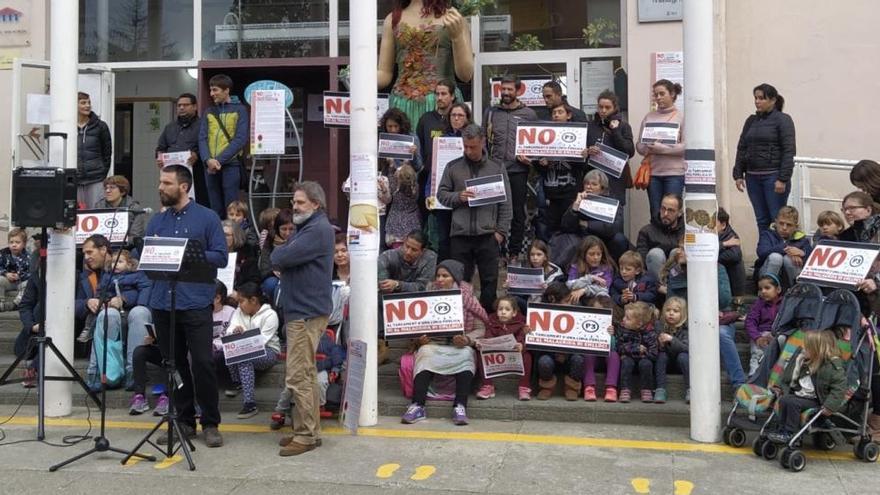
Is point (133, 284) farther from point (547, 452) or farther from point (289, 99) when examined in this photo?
point (547, 452)

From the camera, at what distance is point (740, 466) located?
5.73m

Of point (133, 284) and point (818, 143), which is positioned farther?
point (818, 143)

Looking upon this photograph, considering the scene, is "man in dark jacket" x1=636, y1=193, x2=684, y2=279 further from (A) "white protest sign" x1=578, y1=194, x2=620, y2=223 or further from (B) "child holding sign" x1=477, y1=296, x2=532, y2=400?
(B) "child holding sign" x1=477, y1=296, x2=532, y2=400

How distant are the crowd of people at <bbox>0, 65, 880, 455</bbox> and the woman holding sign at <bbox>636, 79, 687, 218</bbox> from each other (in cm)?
2

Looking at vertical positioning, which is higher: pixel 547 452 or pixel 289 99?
pixel 289 99

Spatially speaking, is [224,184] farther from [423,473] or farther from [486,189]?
[423,473]

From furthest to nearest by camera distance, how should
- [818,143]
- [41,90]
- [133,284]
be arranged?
[41,90]
[818,143]
[133,284]

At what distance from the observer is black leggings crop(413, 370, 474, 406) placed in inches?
272

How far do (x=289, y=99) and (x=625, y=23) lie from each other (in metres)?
4.28

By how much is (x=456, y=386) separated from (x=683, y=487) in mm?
2186

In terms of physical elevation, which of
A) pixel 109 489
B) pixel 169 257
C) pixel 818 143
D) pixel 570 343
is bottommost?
pixel 109 489

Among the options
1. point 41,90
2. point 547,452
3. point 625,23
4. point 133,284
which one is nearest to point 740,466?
point 547,452

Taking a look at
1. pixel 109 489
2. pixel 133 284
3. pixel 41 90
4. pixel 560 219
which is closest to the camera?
pixel 109 489

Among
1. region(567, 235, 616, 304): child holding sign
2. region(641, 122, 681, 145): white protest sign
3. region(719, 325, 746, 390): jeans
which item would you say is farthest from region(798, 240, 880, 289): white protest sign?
region(641, 122, 681, 145): white protest sign
